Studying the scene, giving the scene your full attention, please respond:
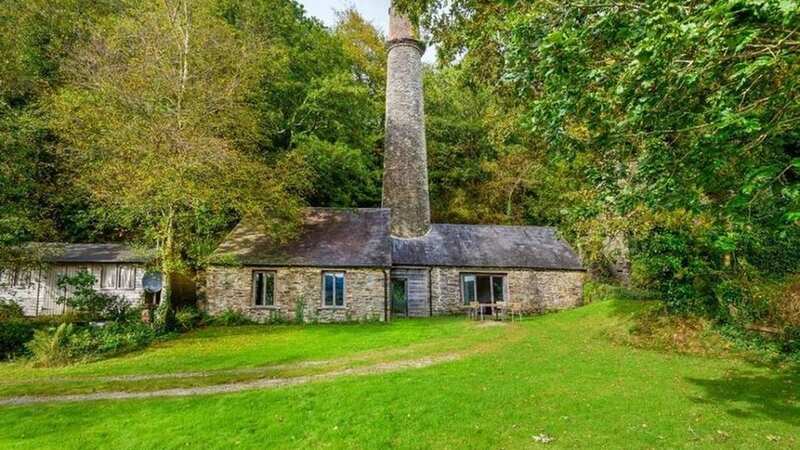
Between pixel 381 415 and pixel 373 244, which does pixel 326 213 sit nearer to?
pixel 373 244

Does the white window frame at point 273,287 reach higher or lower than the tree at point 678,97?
lower

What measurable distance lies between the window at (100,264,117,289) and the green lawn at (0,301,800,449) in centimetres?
1049

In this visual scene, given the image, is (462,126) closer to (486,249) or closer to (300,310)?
(486,249)

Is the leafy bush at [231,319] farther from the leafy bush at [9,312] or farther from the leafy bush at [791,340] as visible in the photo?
the leafy bush at [791,340]

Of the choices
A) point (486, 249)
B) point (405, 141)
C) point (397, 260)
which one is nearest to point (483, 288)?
point (486, 249)

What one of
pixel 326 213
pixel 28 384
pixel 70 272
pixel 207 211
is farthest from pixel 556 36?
pixel 70 272

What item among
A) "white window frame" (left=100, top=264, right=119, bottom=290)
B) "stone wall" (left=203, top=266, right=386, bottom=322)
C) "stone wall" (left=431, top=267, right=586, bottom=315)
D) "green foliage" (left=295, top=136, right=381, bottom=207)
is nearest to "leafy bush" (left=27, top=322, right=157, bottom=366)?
"stone wall" (left=203, top=266, right=386, bottom=322)

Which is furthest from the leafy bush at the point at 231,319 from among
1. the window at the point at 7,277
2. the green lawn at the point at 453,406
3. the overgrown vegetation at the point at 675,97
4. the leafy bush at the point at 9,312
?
the overgrown vegetation at the point at 675,97

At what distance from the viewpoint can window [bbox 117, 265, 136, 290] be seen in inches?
858

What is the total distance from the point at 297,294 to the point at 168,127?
27.5ft

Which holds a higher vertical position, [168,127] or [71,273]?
[168,127]

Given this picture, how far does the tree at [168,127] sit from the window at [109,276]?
562cm

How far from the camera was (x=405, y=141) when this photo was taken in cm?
2492

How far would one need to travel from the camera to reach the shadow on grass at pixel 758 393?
774 cm
